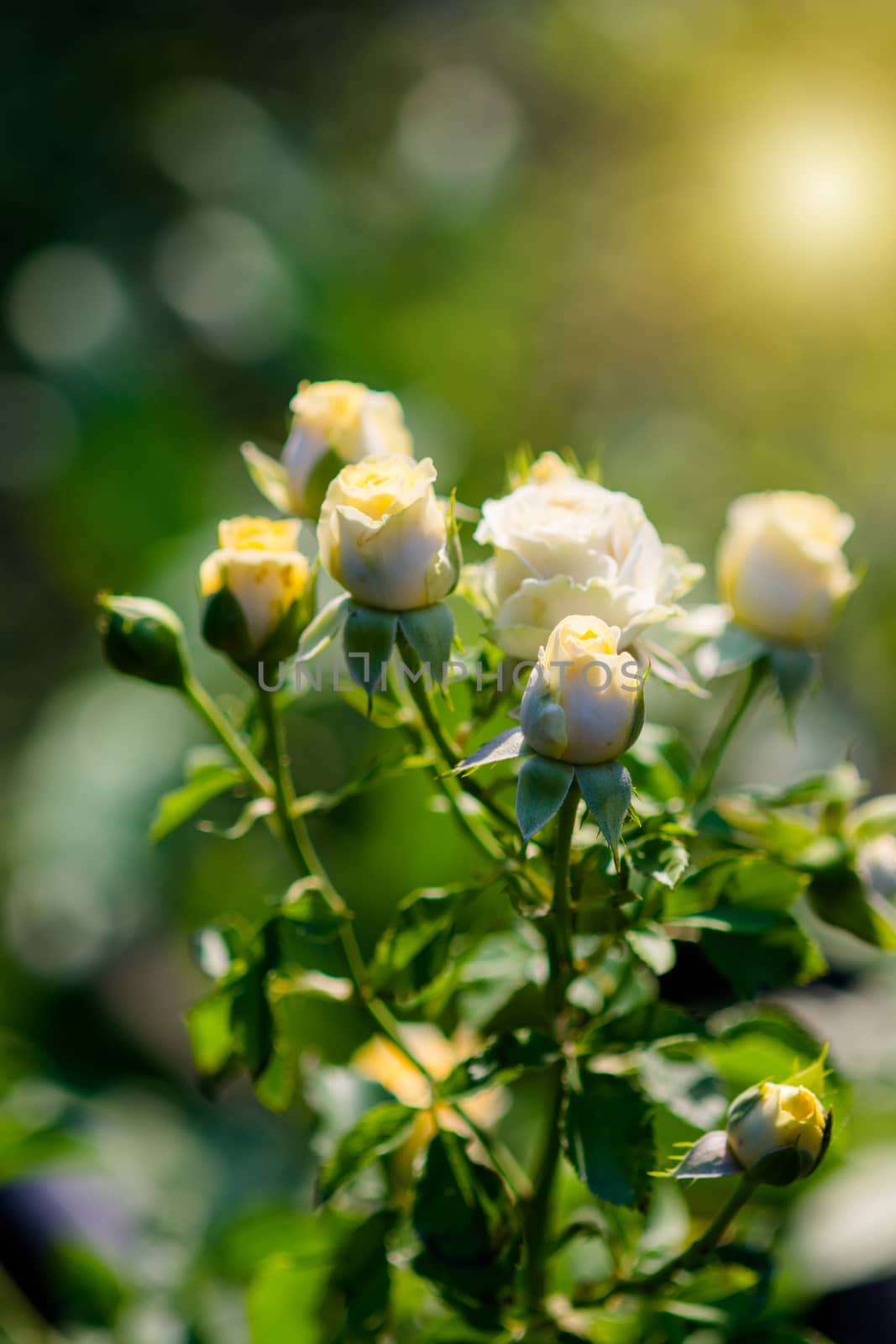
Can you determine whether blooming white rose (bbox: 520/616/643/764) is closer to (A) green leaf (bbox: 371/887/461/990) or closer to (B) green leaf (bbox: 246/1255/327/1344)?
(A) green leaf (bbox: 371/887/461/990)

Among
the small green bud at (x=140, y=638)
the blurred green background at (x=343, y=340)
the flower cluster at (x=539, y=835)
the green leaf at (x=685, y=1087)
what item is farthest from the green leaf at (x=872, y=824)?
the blurred green background at (x=343, y=340)

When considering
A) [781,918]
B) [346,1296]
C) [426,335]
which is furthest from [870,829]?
[426,335]

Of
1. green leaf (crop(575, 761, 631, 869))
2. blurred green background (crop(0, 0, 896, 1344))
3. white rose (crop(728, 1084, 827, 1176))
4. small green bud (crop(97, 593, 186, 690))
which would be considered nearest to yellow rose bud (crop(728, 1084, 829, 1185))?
white rose (crop(728, 1084, 827, 1176))

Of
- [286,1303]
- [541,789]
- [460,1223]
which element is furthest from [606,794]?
[286,1303]

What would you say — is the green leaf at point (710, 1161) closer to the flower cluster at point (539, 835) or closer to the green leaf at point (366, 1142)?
the flower cluster at point (539, 835)

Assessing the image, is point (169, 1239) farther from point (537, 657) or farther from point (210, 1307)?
point (537, 657)

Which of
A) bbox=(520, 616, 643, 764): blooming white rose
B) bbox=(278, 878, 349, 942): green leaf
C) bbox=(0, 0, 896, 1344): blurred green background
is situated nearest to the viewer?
bbox=(520, 616, 643, 764): blooming white rose
